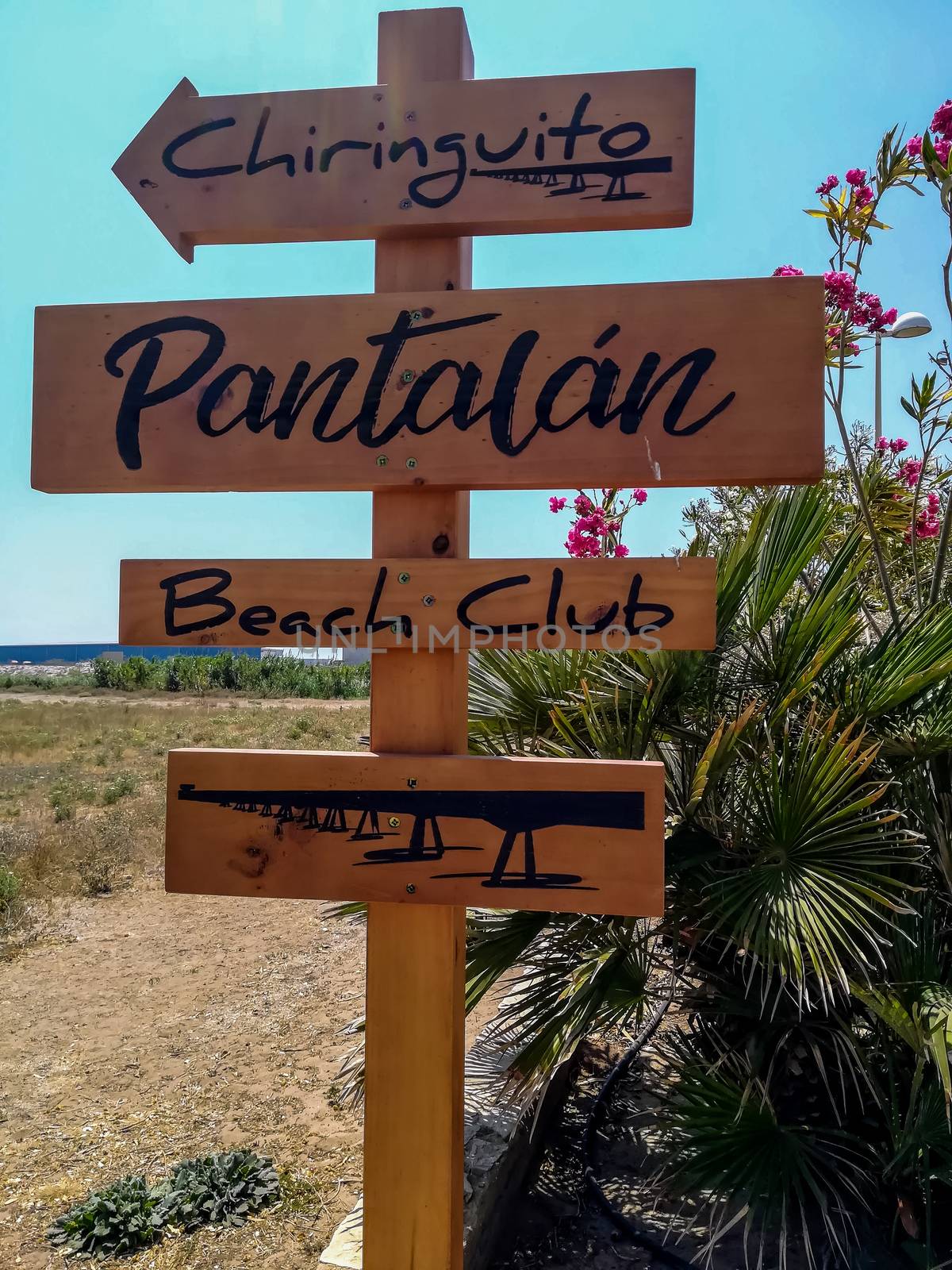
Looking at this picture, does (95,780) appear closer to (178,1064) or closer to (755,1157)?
(178,1064)

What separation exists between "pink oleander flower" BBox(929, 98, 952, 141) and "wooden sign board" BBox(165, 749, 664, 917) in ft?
9.48

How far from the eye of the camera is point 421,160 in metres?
→ 1.52

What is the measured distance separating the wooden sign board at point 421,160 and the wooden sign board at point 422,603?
0.68 metres

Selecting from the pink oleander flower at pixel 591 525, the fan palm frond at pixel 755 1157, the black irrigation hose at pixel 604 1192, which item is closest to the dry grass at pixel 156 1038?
the black irrigation hose at pixel 604 1192

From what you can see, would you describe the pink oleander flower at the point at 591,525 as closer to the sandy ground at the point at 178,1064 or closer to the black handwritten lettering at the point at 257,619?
the sandy ground at the point at 178,1064

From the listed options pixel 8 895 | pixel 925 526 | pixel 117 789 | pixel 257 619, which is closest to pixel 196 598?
pixel 257 619

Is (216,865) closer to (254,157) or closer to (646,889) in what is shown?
(646,889)

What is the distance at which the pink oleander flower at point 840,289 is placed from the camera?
10.5 feet

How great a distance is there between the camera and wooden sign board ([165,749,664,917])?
1396mm

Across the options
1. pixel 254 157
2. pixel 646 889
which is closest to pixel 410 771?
pixel 646 889

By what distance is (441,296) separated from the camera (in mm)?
1465

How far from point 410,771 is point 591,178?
3.81 feet

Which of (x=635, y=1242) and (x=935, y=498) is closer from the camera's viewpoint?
(x=635, y=1242)

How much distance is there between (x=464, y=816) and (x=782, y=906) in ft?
2.76
